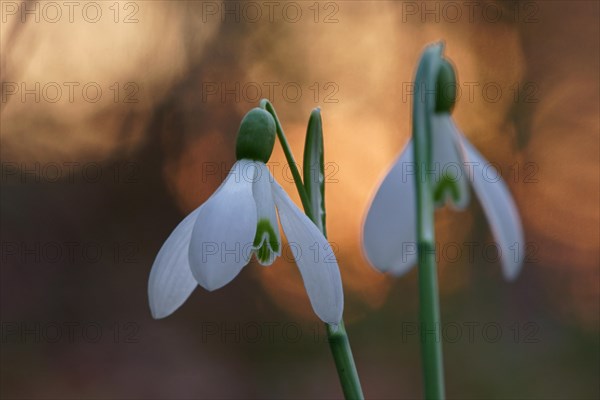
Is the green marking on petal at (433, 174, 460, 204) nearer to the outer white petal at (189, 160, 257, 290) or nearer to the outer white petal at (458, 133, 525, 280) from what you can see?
the outer white petal at (458, 133, 525, 280)

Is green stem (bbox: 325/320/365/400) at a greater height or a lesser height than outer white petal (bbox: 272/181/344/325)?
lesser

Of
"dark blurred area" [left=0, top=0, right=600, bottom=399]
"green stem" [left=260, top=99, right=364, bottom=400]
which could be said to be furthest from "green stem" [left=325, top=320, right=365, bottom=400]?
"dark blurred area" [left=0, top=0, right=600, bottom=399]

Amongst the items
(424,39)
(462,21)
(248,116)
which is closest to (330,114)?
(424,39)

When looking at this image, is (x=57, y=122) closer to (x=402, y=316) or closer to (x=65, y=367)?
(x=65, y=367)

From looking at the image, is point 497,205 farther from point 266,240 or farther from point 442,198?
point 266,240

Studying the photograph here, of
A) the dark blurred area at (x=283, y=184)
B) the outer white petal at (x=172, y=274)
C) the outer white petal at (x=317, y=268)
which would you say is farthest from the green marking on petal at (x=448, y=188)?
the dark blurred area at (x=283, y=184)
